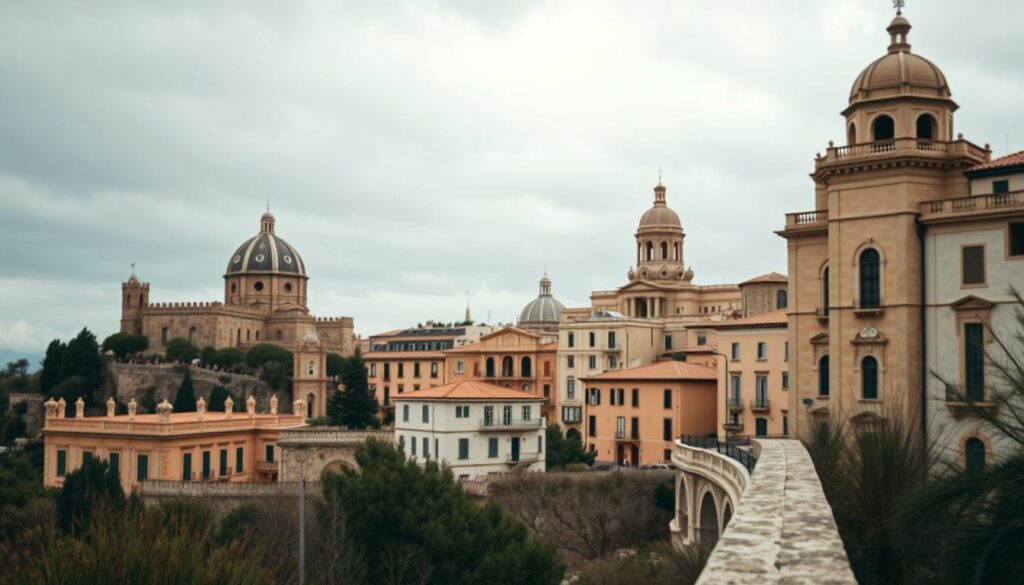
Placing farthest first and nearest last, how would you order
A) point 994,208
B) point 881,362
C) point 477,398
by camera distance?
1. point 477,398
2. point 881,362
3. point 994,208

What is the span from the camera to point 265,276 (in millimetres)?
126438

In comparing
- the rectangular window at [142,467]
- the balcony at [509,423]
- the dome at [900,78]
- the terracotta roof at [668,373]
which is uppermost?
the dome at [900,78]

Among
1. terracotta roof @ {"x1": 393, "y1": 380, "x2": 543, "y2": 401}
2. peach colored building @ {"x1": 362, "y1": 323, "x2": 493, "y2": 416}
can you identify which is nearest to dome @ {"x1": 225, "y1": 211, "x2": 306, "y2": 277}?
peach colored building @ {"x1": 362, "y1": 323, "x2": 493, "y2": 416}

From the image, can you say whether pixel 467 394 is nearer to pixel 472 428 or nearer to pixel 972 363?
pixel 472 428

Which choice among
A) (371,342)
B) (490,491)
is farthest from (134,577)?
(371,342)

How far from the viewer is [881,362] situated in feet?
110

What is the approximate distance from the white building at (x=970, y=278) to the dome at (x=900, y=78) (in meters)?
3.36

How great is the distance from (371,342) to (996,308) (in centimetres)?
9592

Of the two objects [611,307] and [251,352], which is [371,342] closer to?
[251,352]

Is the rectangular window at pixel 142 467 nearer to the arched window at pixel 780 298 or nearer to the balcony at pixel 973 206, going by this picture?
the balcony at pixel 973 206

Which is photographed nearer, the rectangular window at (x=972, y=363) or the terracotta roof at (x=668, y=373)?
the rectangular window at (x=972, y=363)

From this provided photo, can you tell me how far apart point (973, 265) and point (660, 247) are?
68847mm

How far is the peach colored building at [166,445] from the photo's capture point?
56.0 m

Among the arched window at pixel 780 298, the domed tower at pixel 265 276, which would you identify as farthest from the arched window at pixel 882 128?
the domed tower at pixel 265 276
